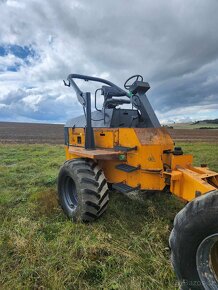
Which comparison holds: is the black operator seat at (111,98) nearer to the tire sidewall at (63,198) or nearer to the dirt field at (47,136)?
the tire sidewall at (63,198)

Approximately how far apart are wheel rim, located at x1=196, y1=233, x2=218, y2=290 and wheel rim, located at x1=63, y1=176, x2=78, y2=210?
3.09 m

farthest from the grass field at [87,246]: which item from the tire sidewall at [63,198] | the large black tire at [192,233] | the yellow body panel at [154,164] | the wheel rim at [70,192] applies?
the yellow body panel at [154,164]

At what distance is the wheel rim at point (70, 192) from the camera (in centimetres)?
517

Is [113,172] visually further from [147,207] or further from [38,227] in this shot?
[38,227]

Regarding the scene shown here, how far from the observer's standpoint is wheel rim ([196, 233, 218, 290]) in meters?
2.45

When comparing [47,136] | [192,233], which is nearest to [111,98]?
[192,233]

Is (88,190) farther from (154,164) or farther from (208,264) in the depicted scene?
(208,264)

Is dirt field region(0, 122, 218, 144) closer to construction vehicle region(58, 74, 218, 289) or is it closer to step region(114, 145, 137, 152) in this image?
construction vehicle region(58, 74, 218, 289)

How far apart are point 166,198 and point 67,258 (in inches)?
120

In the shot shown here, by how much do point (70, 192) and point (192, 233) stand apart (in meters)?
3.27

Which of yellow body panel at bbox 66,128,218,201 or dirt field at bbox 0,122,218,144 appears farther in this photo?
dirt field at bbox 0,122,218,144

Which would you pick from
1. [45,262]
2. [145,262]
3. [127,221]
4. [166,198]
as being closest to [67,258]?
[45,262]

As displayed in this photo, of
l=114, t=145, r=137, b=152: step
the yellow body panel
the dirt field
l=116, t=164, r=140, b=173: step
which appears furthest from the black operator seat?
the dirt field

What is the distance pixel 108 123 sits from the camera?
5.07m
